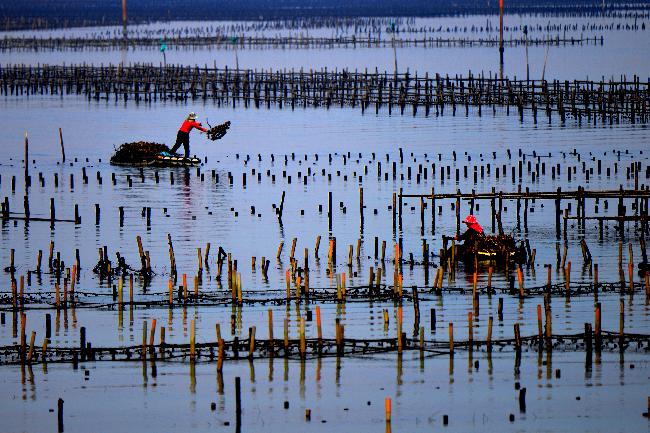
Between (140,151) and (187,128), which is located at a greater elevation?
(187,128)

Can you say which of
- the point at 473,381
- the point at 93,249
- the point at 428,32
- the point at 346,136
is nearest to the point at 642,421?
the point at 473,381

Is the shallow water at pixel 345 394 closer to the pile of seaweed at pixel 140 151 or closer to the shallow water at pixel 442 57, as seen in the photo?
the pile of seaweed at pixel 140 151

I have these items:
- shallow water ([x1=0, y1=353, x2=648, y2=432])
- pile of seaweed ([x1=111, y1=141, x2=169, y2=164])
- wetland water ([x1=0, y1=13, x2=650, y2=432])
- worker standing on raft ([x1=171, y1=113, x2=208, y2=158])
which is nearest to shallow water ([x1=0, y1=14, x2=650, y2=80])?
wetland water ([x1=0, y1=13, x2=650, y2=432])

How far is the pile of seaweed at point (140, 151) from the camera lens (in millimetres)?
54750

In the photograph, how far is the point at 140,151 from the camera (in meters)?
54.9

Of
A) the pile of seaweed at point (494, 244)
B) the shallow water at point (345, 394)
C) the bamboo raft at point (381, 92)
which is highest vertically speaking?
the bamboo raft at point (381, 92)

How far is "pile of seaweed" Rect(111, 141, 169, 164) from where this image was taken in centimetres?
5475

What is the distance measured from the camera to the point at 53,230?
42.1 metres

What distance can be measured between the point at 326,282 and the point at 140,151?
869 inches

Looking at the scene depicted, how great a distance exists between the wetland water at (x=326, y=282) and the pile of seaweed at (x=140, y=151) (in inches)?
22.8

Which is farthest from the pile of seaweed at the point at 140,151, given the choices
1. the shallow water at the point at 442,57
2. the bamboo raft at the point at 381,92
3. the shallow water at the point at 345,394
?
the shallow water at the point at 442,57

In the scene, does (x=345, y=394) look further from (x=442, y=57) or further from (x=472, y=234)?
(x=442, y=57)

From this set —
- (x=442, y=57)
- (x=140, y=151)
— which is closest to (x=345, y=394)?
(x=140, y=151)

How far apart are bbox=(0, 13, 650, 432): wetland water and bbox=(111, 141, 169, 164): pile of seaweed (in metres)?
0.58
